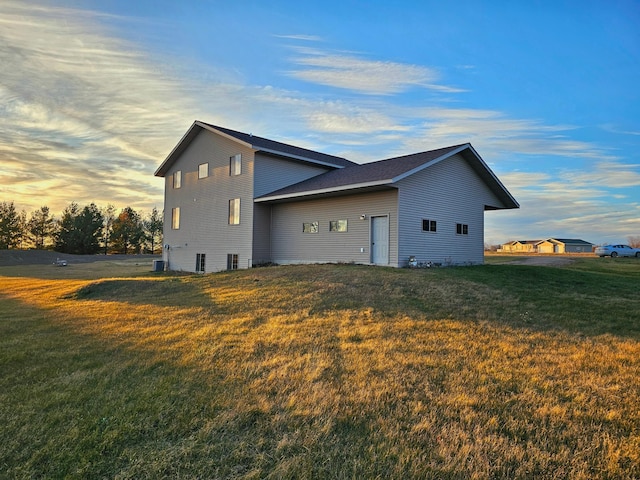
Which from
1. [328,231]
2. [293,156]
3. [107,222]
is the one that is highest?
[293,156]

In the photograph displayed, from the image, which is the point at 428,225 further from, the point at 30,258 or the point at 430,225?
the point at 30,258

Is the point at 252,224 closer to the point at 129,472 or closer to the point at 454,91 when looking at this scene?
the point at 454,91

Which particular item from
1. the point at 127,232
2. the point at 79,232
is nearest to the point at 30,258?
the point at 79,232

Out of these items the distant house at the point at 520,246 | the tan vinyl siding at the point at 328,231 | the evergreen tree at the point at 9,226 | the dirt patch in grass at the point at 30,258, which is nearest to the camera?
the tan vinyl siding at the point at 328,231

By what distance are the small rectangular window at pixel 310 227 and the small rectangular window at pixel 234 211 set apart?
3706 mm

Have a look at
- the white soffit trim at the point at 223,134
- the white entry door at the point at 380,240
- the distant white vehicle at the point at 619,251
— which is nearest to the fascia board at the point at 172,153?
the white soffit trim at the point at 223,134

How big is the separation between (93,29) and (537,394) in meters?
13.9

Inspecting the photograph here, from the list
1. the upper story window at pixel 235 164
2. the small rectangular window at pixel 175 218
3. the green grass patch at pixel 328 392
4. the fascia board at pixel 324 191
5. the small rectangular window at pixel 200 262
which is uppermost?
the upper story window at pixel 235 164

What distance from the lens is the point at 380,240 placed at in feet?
49.2

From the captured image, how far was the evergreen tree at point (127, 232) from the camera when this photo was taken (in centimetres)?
5441

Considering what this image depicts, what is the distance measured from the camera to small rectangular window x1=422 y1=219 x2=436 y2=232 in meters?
15.4

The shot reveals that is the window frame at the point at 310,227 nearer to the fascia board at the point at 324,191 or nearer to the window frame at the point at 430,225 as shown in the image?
the fascia board at the point at 324,191

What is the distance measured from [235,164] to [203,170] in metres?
3.15

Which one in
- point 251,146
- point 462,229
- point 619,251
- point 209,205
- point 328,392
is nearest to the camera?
point 328,392
